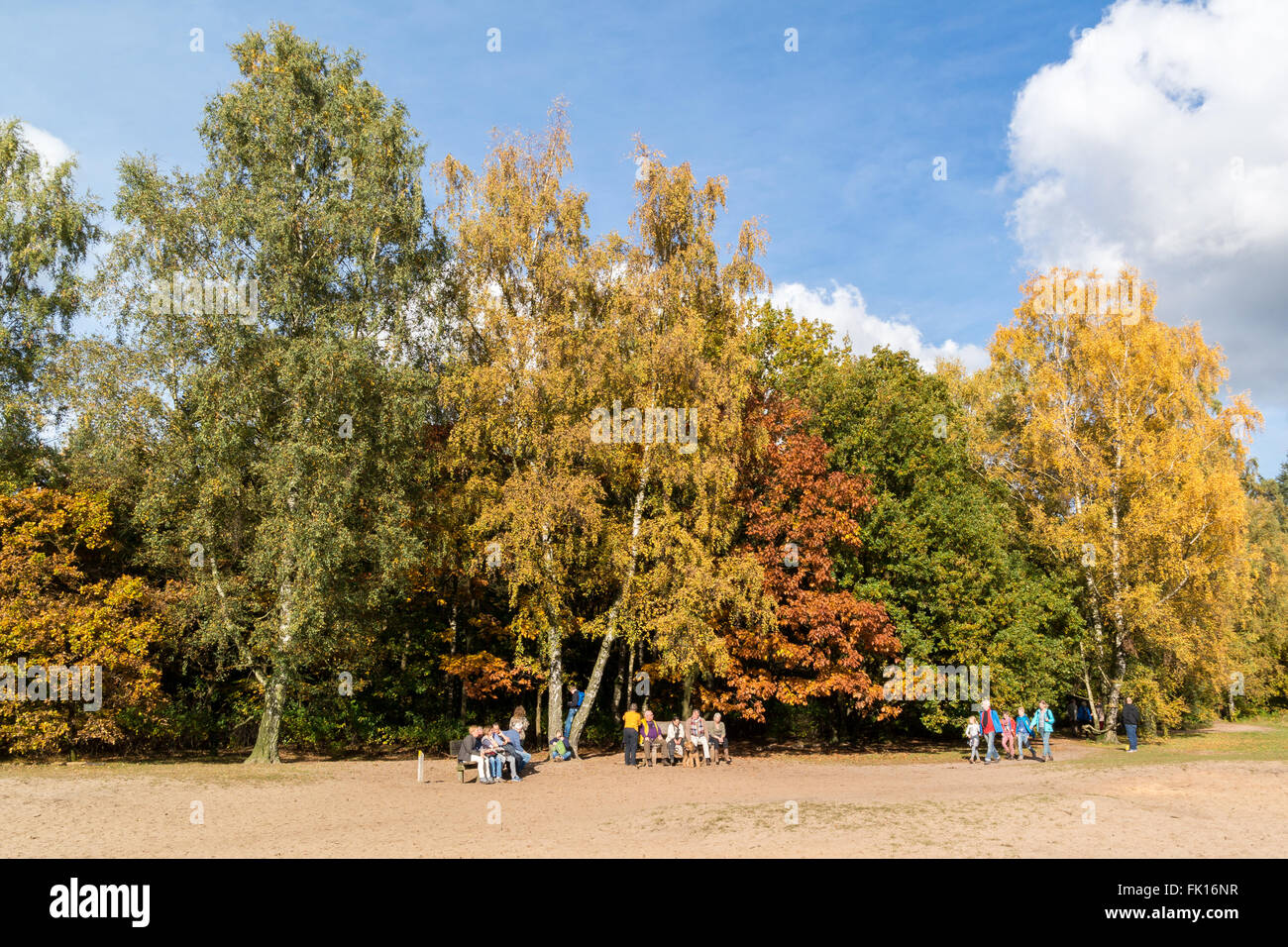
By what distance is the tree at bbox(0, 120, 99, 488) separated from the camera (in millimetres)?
26219

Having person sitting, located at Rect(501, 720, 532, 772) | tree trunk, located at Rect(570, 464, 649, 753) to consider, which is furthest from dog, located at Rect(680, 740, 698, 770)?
person sitting, located at Rect(501, 720, 532, 772)

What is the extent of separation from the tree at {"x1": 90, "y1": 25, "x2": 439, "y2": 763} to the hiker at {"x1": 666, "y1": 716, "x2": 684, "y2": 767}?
9.01 metres

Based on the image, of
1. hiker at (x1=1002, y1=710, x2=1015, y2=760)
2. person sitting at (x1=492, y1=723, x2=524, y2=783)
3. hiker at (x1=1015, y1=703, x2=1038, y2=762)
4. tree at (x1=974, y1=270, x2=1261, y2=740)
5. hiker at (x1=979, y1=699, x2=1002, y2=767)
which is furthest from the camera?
tree at (x1=974, y1=270, x2=1261, y2=740)

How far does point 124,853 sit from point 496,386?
15560 millimetres

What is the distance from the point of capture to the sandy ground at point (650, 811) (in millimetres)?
11070

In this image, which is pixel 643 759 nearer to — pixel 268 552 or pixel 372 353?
pixel 268 552

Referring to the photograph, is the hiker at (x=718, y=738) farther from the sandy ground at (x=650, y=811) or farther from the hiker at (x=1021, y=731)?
the hiker at (x=1021, y=731)

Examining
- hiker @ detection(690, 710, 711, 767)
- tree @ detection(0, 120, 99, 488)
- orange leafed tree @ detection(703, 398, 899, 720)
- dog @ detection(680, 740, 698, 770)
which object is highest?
tree @ detection(0, 120, 99, 488)

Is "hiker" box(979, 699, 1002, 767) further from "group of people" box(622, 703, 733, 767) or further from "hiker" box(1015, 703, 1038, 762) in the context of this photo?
"group of people" box(622, 703, 733, 767)

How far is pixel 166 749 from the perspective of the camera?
25203 millimetres

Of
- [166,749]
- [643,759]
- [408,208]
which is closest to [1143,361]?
[643,759]

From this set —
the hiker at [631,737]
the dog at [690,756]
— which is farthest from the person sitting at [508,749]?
the dog at [690,756]

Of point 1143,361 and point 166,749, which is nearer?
point 166,749
